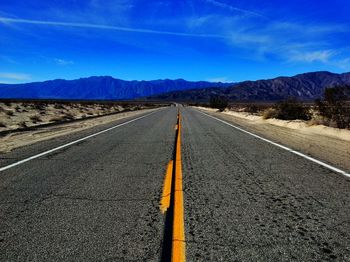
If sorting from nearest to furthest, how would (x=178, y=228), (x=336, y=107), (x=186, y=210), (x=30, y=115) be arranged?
(x=178, y=228) < (x=186, y=210) < (x=336, y=107) < (x=30, y=115)

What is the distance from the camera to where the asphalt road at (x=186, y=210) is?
12.9ft

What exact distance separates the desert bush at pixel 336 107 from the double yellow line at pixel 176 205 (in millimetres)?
11979

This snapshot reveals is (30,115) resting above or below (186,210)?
below

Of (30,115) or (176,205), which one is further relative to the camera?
(30,115)

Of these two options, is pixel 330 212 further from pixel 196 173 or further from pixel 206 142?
→ pixel 206 142

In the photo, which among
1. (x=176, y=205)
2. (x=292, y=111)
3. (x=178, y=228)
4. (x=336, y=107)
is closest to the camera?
(x=178, y=228)

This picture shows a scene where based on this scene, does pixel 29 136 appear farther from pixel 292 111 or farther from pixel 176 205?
pixel 292 111

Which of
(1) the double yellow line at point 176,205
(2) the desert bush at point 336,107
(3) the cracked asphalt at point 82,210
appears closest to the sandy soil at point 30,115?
(3) the cracked asphalt at point 82,210

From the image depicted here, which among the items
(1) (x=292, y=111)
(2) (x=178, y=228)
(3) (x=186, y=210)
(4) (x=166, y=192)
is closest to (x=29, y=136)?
(4) (x=166, y=192)

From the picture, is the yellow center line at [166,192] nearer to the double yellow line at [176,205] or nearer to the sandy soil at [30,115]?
the double yellow line at [176,205]

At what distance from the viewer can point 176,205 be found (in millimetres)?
5520

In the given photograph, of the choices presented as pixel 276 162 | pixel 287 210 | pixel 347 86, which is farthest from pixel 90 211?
pixel 347 86

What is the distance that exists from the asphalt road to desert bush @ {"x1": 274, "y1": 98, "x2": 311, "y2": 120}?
61.4 ft

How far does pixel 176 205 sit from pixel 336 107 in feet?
53.2
